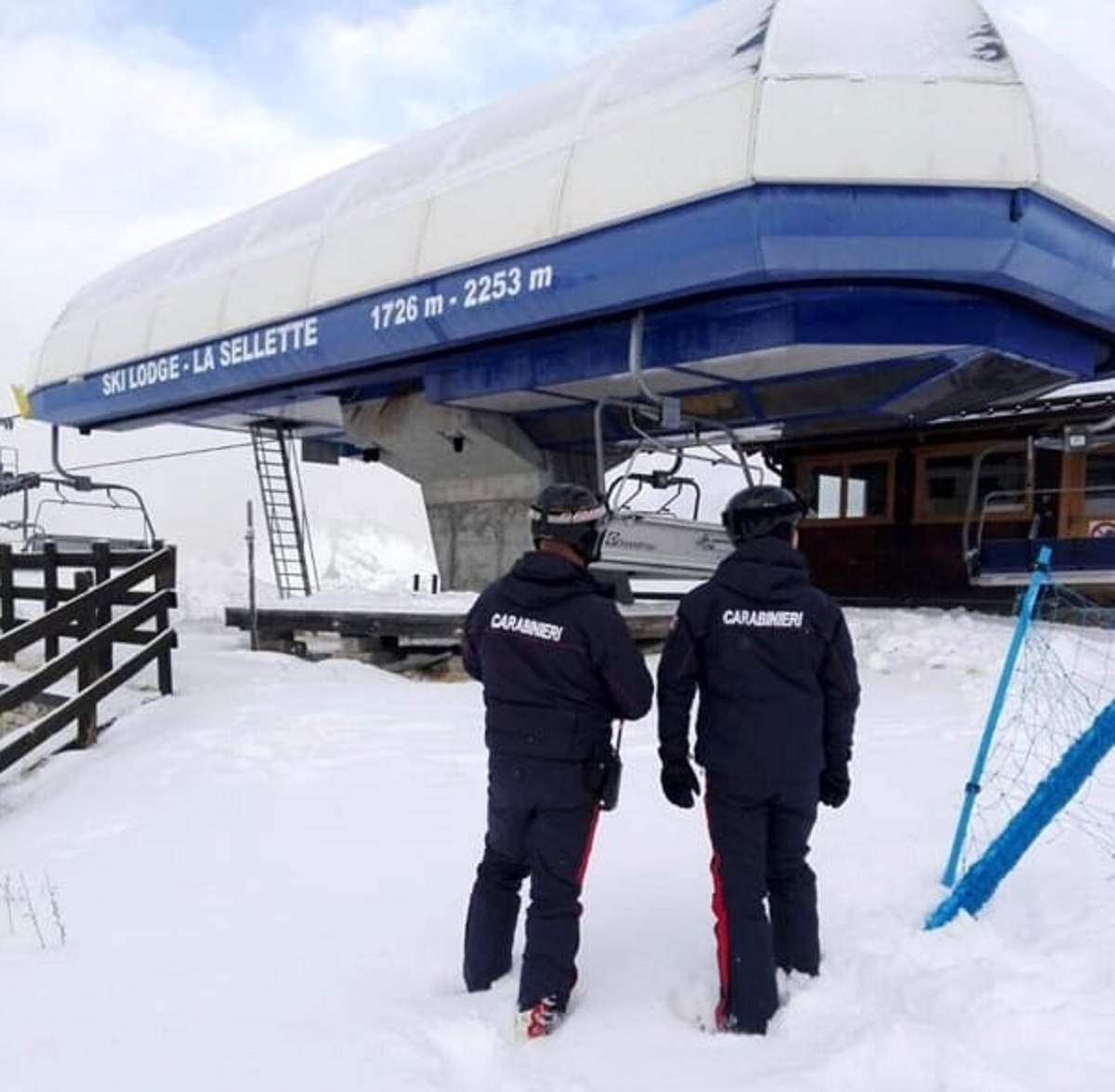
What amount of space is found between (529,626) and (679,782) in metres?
0.68

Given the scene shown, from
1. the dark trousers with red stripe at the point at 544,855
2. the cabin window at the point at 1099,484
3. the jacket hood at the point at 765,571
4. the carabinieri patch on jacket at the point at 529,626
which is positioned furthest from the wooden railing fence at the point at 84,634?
the cabin window at the point at 1099,484

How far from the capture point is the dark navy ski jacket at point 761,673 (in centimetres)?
305

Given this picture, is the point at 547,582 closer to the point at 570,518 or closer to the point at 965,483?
the point at 570,518

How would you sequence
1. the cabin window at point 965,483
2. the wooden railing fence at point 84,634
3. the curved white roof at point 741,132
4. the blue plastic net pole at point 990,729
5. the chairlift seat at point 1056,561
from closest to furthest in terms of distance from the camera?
the blue plastic net pole at point 990,729 < the curved white roof at point 741,132 < the wooden railing fence at point 84,634 < the chairlift seat at point 1056,561 < the cabin window at point 965,483

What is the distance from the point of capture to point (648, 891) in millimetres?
4109

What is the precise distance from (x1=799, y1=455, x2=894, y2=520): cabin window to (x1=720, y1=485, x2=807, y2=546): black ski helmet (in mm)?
11114

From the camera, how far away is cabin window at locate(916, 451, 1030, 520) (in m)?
12.9

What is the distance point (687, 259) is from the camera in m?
7.14

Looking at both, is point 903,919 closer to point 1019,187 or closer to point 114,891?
point 114,891

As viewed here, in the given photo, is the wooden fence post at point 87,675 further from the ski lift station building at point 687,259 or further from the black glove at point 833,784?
the black glove at point 833,784

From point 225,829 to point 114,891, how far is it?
0.81 metres

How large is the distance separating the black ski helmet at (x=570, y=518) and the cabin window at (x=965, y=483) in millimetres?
10781

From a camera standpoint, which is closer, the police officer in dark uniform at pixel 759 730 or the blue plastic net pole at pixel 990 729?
the police officer in dark uniform at pixel 759 730

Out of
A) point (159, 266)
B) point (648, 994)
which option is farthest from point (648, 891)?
point (159, 266)
